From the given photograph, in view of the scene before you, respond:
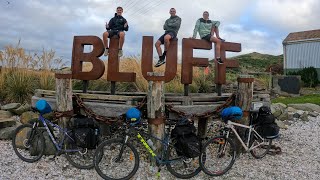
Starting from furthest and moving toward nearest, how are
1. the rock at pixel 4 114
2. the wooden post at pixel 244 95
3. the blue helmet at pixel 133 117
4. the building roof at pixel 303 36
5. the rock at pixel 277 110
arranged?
1. the building roof at pixel 303 36
2. the rock at pixel 277 110
3. the rock at pixel 4 114
4. the wooden post at pixel 244 95
5. the blue helmet at pixel 133 117

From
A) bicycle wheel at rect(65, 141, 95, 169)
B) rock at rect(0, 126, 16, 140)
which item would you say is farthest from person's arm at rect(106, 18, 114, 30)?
rock at rect(0, 126, 16, 140)

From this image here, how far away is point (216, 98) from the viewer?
6.52 metres

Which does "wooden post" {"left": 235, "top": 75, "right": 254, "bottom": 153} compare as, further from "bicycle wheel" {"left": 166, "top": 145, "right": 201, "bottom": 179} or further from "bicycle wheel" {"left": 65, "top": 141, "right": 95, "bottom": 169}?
"bicycle wheel" {"left": 65, "top": 141, "right": 95, "bottom": 169}

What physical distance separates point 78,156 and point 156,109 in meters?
1.66

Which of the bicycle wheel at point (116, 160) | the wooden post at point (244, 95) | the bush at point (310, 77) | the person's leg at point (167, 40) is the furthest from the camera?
the bush at point (310, 77)

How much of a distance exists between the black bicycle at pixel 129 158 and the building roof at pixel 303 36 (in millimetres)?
23014

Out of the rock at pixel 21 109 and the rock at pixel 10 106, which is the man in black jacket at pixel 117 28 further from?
the rock at pixel 10 106

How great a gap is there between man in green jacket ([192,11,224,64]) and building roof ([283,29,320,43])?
2095 centimetres

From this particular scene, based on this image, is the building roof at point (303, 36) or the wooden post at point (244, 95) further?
the building roof at point (303, 36)

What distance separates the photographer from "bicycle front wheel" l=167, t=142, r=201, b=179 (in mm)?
5297

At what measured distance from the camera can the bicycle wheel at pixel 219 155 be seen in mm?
5570

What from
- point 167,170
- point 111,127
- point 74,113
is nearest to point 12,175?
point 74,113

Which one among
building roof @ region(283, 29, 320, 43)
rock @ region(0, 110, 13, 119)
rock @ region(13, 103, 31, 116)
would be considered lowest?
rock @ region(0, 110, 13, 119)

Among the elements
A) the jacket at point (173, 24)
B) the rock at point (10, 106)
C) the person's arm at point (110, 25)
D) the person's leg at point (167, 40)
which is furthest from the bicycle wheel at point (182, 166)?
the rock at point (10, 106)
